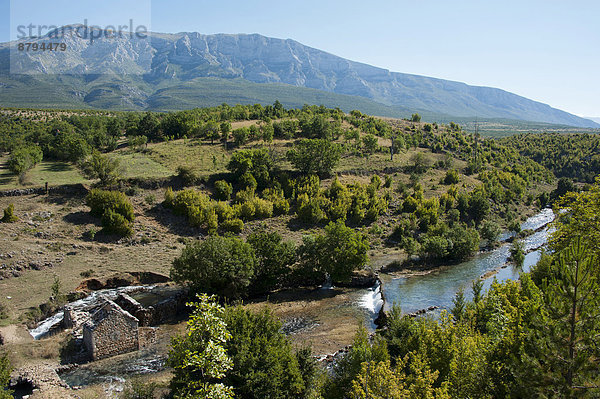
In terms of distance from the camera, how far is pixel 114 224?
4812 centimetres

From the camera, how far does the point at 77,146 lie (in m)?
65.1

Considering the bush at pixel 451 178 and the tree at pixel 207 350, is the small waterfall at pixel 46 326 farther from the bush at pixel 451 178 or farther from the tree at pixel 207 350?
the bush at pixel 451 178

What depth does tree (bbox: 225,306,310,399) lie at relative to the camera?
18906 mm

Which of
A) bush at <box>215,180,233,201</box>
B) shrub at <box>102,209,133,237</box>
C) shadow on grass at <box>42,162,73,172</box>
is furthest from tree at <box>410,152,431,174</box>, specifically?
shadow on grass at <box>42,162,73,172</box>

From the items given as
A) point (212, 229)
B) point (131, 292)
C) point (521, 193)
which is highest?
point (521, 193)

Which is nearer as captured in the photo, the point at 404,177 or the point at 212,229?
the point at 212,229

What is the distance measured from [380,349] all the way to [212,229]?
1419 inches

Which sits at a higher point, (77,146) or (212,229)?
(77,146)

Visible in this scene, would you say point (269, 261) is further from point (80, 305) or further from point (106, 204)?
point (106, 204)

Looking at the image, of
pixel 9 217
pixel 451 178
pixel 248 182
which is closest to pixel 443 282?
pixel 248 182

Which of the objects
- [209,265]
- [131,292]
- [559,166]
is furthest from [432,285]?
[559,166]

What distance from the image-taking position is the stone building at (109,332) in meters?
27.1

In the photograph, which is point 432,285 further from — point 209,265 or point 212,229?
point 212,229

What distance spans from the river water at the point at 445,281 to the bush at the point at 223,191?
27345mm
